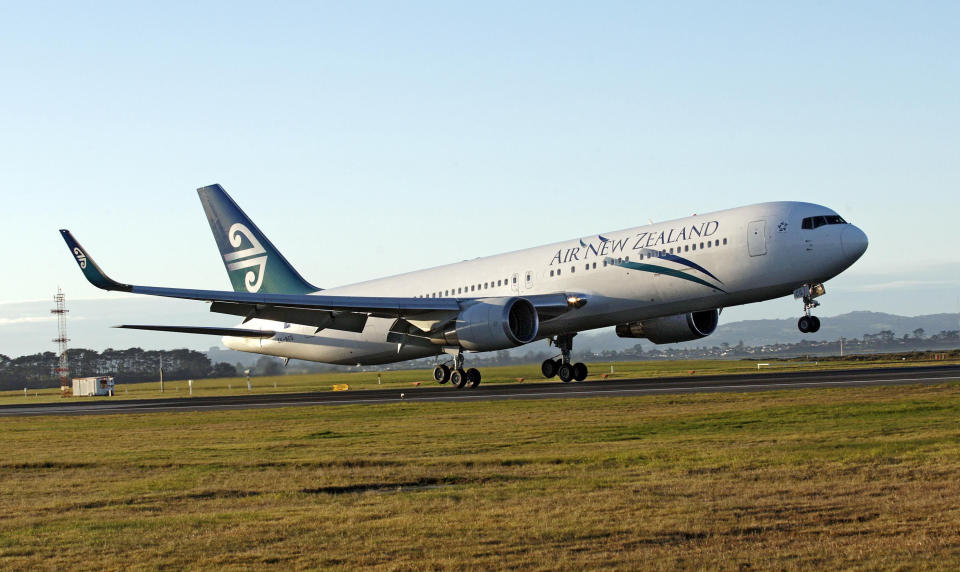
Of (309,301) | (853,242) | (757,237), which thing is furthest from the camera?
(309,301)

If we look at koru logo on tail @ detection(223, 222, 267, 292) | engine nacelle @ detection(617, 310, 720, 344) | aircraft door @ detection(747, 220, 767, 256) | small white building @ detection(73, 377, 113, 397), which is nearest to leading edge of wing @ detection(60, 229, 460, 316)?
engine nacelle @ detection(617, 310, 720, 344)

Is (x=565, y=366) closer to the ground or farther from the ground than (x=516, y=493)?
farther from the ground

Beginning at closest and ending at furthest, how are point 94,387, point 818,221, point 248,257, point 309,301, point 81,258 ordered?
point 818,221 → point 81,258 → point 309,301 → point 248,257 → point 94,387

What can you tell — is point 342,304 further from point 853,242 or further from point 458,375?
point 853,242

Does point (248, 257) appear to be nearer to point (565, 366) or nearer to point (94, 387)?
point (565, 366)

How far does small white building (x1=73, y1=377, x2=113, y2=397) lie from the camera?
67312 mm

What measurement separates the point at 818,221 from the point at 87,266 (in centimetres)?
2437

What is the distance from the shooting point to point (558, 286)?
3938cm

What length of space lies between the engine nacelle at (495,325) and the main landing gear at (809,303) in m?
9.62

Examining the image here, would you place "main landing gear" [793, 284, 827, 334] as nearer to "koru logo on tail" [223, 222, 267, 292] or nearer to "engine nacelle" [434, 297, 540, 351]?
"engine nacelle" [434, 297, 540, 351]

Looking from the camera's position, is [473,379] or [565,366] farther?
[565,366]

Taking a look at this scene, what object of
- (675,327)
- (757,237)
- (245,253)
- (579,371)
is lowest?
(579,371)

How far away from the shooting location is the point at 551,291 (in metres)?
39.6

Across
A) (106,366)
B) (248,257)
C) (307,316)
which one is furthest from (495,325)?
(106,366)
